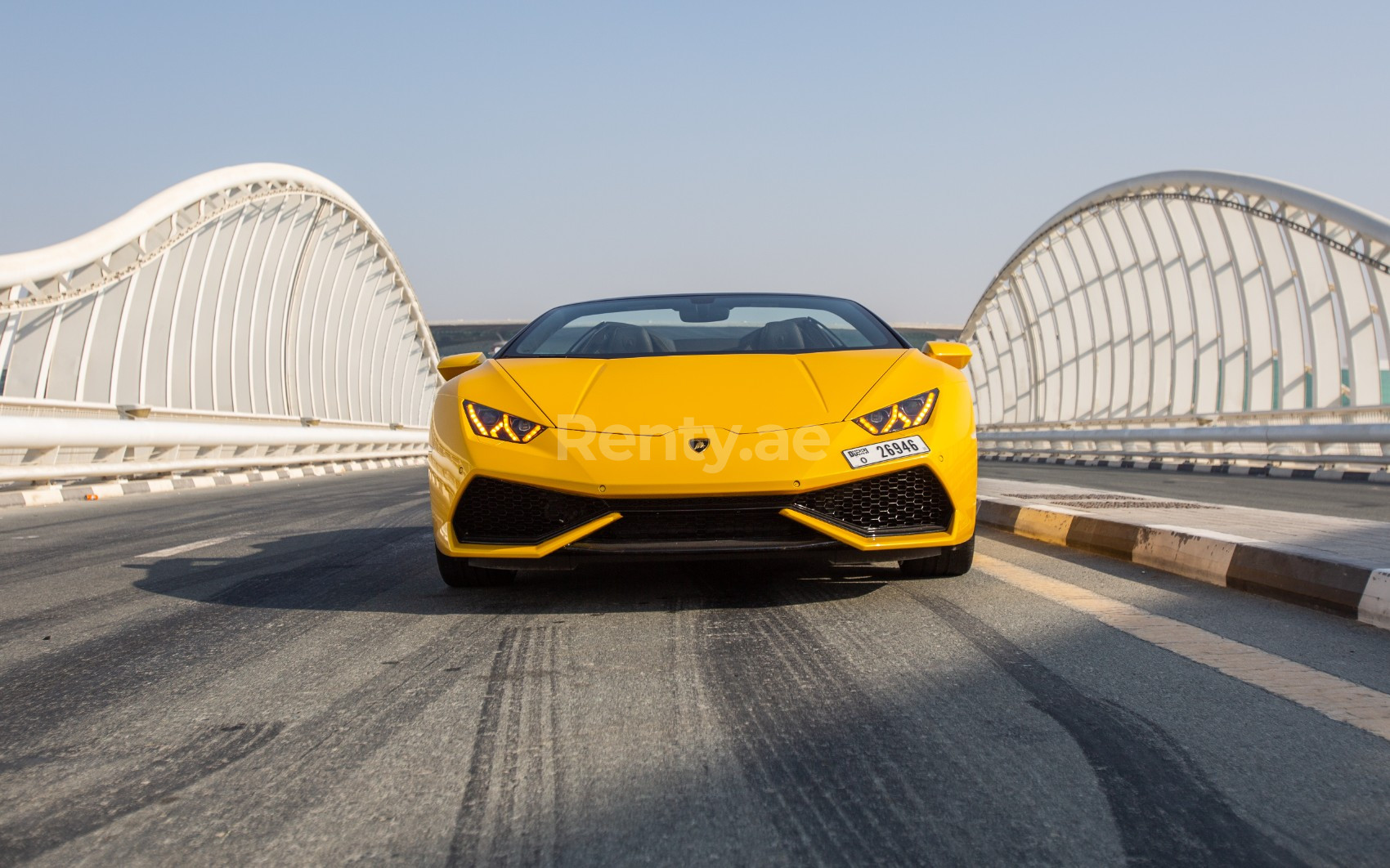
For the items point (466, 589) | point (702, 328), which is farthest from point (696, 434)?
point (702, 328)

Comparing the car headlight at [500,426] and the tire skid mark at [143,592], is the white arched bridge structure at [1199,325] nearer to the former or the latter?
the car headlight at [500,426]

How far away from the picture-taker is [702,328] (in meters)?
5.27

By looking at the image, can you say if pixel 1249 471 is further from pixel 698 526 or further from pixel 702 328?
pixel 698 526

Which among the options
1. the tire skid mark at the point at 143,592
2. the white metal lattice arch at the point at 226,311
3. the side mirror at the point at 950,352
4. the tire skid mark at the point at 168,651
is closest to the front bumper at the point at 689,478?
the tire skid mark at the point at 168,651

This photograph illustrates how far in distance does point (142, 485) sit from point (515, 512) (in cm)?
939

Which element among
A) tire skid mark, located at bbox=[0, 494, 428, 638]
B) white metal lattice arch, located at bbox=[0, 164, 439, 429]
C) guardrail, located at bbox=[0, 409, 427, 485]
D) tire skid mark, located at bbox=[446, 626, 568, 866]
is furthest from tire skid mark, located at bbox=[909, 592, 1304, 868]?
white metal lattice arch, located at bbox=[0, 164, 439, 429]

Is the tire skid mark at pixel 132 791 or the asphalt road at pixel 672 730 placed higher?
the tire skid mark at pixel 132 791

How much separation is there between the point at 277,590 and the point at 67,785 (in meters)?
2.34

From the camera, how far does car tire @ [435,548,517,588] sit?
4.10 m

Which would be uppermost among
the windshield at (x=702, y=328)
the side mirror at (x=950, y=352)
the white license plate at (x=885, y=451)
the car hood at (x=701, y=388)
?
the windshield at (x=702, y=328)

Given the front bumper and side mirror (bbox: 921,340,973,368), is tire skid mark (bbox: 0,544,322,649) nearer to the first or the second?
the front bumper

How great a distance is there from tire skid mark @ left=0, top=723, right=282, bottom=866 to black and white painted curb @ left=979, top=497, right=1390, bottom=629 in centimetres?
325

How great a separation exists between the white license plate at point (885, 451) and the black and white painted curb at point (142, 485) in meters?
8.32

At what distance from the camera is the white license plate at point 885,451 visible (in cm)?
371
